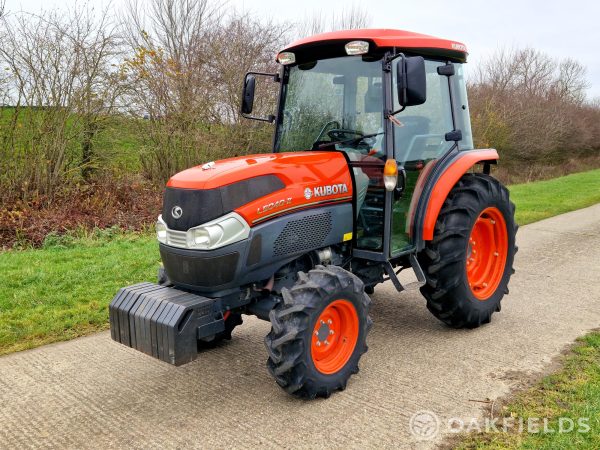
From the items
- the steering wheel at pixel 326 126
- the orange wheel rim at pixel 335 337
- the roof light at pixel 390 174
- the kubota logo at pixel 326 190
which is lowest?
the orange wheel rim at pixel 335 337

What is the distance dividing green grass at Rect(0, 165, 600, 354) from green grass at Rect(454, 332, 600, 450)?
313cm

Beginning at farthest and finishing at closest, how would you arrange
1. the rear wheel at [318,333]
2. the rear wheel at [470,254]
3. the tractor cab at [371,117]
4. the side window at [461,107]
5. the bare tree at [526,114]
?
the bare tree at [526,114] → the side window at [461,107] → the rear wheel at [470,254] → the tractor cab at [371,117] → the rear wheel at [318,333]

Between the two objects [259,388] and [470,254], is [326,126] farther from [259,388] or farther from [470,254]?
[259,388]

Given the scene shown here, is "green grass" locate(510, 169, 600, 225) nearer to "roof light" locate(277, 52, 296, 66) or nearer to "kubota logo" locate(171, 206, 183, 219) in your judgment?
"roof light" locate(277, 52, 296, 66)

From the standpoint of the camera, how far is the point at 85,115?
9.89 meters

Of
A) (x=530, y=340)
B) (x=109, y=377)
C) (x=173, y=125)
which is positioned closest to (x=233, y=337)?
(x=109, y=377)

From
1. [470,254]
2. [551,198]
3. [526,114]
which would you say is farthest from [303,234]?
[526,114]

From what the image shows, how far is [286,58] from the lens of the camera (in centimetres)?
429

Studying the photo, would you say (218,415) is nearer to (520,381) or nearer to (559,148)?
(520,381)

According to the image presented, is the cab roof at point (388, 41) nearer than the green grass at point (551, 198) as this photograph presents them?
Yes

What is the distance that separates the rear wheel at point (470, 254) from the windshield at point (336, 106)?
861 mm

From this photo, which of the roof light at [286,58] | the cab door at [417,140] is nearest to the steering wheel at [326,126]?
the cab door at [417,140]

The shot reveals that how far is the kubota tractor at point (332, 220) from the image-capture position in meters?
3.30

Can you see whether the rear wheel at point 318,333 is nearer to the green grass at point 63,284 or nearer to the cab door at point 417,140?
the cab door at point 417,140
